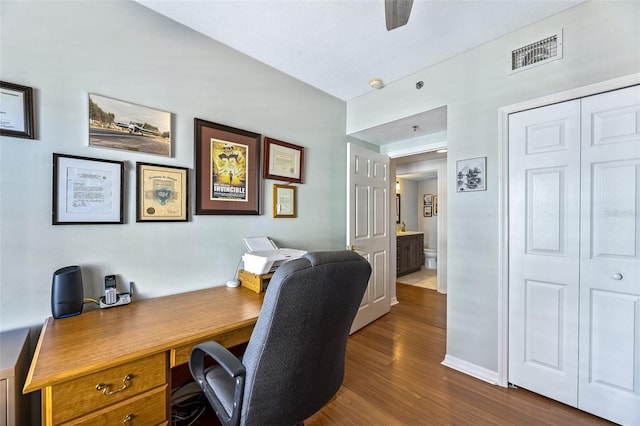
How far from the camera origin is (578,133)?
5.52ft

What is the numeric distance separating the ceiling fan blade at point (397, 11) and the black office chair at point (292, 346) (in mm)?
1273

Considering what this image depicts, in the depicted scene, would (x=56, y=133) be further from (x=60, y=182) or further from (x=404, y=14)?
(x=404, y=14)

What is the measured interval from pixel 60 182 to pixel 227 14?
1.47 meters

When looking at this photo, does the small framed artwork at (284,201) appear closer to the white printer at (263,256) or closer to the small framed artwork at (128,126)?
the white printer at (263,256)

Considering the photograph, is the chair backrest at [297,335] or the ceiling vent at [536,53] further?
the ceiling vent at [536,53]

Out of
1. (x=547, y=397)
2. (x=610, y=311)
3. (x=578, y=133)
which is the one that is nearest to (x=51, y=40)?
(x=578, y=133)

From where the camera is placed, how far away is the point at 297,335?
3.03ft

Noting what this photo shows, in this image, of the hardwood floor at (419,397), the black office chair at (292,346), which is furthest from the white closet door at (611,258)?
the black office chair at (292,346)

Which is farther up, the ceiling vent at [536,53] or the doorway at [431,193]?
the ceiling vent at [536,53]

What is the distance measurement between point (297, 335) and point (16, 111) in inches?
69.7

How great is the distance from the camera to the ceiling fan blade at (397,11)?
1.27 m

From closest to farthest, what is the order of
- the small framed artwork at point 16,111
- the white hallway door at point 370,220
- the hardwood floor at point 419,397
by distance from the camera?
the small framed artwork at point 16,111
the hardwood floor at point 419,397
the white hallway door at point 370,220

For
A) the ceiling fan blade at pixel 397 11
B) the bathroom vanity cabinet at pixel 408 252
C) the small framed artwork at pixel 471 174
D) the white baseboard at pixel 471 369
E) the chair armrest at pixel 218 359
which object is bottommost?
the white baseboard at pixel 471 369

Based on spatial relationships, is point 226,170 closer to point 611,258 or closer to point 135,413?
point 135,413
